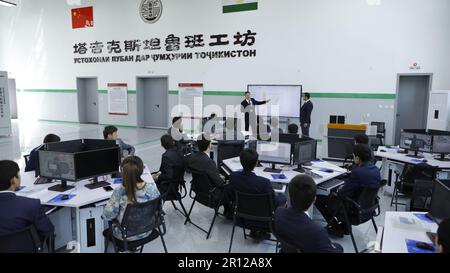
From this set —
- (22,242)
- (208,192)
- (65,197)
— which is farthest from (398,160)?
(22,242)

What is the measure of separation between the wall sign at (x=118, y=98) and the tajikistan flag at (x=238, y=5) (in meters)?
4.76

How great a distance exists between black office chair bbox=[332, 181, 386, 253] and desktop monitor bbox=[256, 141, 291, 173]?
3.29 feet

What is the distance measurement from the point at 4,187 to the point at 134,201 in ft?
3.03

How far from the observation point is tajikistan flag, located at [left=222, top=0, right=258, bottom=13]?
30.7 ft

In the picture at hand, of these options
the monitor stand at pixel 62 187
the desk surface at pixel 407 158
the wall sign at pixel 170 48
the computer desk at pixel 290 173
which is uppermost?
the wall sign at pixel 170 48

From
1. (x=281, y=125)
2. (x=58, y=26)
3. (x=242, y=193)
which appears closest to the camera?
(x=242, y=193)

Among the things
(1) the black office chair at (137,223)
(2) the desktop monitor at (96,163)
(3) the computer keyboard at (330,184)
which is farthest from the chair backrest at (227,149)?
(1) the black office chair at (137,223)

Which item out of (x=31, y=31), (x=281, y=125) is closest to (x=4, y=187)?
(x=281, y=125)

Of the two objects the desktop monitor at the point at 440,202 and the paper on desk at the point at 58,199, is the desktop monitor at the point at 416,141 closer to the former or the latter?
the desktop monitor at the point at 440,202

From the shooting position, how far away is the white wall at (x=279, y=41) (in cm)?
777

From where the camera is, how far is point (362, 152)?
332cm

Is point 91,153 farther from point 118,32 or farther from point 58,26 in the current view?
point 58,26

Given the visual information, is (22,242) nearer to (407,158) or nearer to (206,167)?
(206,167)

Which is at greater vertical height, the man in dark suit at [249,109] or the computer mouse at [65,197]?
the man in dark suit at [249,109]
